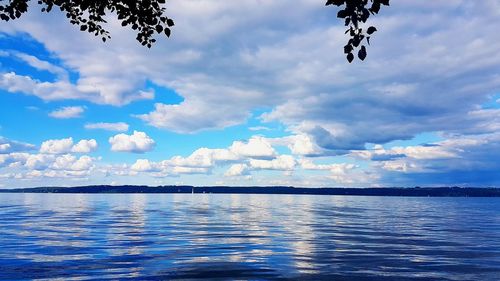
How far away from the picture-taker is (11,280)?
1791 centimetres

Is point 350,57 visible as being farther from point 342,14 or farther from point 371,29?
point 342,14

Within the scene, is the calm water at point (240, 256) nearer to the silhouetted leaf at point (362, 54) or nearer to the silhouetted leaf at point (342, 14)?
the silhouetted leaf at point (362, 54)

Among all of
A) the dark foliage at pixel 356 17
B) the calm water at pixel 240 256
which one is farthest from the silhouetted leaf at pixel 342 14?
the calm water at pixel 240 256

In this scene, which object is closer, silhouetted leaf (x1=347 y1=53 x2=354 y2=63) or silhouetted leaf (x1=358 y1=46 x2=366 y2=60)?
silhouetted leaf (x1=358 y1=46 x2=366 y2=60)

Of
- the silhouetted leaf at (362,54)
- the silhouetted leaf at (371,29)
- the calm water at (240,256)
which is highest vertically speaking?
the silhouetted leaf at (371,29)

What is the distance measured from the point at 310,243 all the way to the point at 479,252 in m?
11.9

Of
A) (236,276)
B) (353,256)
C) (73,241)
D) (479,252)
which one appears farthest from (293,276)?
(73,241)

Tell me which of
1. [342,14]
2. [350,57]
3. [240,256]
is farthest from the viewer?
[240,256]

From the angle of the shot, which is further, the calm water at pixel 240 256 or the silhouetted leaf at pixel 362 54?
the calm water at pixel 240 256

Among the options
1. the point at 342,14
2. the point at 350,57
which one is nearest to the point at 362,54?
the point at 350,57

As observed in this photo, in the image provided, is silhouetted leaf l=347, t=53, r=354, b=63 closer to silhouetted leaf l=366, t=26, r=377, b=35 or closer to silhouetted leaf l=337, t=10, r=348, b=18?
silhouetted leaf l=366, t=26, r=377, b=35

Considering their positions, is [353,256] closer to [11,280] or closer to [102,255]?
[102,255]

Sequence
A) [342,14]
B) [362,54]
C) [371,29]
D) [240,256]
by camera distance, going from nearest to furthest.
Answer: [342,14] < [362,54] < [371,29] < [240,256]

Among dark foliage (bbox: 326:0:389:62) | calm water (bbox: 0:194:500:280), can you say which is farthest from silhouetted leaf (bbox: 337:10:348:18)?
calm water (bbox: 0:194:500:280)
